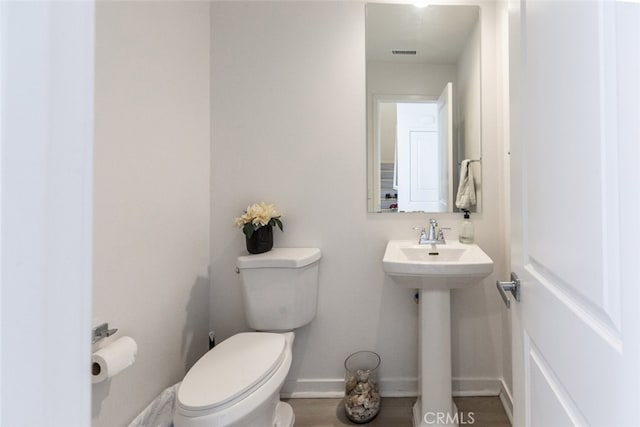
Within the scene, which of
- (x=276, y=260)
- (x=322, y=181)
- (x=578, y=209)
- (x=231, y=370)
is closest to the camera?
(x=578, y=209)

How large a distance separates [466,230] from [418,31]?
110 cm

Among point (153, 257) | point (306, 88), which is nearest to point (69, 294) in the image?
point (153, 257)

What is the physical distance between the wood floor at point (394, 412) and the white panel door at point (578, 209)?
0.93m

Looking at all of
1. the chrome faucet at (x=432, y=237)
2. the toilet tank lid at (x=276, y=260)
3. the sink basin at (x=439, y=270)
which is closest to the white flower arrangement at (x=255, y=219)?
the toilet tank lid at (x=276, y=260)

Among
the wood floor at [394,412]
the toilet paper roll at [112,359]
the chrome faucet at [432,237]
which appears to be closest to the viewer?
the toilet paper roll at [112,359]

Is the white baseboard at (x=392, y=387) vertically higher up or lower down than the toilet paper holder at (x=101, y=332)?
lower down

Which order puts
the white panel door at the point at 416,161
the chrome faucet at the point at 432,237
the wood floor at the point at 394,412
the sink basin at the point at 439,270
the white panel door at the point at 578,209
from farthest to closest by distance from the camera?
the white panel door at the point at 416,161 < the chrome faucet at the point at 432,237 < the wood floor at the point at 394,412 < the sink basin at the point at 439,270 < the white panel door at the point at 578,209

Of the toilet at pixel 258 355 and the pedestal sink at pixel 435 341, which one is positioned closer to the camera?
the toilet at pixel 258 355

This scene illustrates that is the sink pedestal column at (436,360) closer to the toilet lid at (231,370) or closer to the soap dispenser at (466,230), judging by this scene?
the soap dispenser at (466,230)

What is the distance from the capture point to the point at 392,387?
1.60 meters

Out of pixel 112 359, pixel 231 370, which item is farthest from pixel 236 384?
pixel 112 359

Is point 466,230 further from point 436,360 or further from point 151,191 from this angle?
point 151,191

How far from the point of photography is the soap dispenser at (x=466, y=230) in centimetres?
154

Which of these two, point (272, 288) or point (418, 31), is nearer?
point (272, 288)
